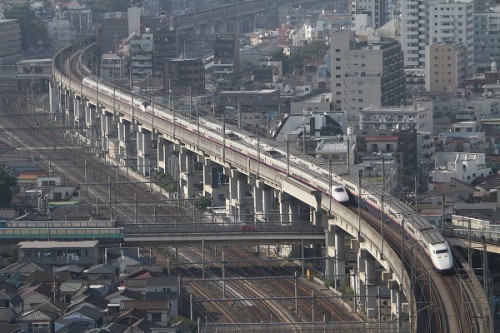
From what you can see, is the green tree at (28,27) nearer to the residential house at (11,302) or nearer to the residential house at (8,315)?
the residential house at (11,302)

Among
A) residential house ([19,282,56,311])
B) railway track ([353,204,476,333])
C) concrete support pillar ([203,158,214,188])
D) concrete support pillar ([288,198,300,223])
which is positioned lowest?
concrete support pillar ([203,158,214,188])

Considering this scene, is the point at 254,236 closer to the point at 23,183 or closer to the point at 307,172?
the point at 307,172

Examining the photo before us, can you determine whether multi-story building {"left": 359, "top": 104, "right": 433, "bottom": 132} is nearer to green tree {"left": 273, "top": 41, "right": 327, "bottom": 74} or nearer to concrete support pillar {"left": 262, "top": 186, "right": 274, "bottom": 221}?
concrete support pillar {"left": 262, "top": 186, "right": 274, "bottom": 221}

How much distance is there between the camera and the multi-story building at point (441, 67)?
5719 cm

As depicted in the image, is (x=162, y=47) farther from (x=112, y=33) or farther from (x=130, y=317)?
(x=130, y=317)

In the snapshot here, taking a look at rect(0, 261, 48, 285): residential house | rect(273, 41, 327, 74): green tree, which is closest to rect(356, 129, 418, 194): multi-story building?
rect(0, 261, 48, 285): residential house

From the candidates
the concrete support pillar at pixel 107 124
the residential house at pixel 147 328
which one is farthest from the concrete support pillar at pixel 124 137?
the residential house at pixel 147 328

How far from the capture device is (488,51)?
63.4 metres

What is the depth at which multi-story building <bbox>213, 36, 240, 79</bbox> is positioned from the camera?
64938mm

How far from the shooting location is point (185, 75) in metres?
61.0

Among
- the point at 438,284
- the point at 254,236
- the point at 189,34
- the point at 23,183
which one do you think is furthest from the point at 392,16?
the point at 438,284

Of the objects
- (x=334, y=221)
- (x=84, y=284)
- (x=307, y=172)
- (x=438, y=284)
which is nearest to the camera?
(x=438, y=284)

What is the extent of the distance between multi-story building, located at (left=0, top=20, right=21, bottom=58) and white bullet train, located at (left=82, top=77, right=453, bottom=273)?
19.2 meters

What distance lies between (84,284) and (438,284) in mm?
A: 5942
